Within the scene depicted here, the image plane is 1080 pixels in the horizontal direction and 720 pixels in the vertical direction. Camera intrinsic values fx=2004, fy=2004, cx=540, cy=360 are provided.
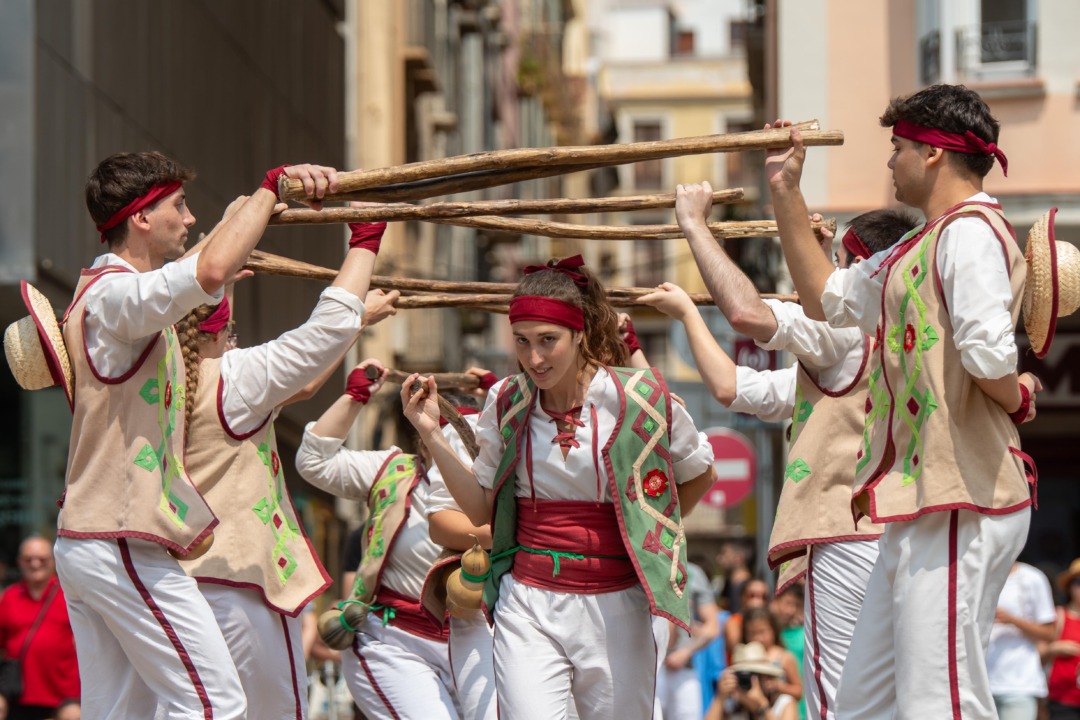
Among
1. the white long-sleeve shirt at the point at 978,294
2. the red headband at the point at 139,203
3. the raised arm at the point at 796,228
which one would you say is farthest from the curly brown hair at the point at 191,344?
the white long-sleeve shirt at the point at 978,294

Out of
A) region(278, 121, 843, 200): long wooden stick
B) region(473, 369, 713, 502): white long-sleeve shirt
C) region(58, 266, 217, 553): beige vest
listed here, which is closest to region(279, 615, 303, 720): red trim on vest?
region(58, 266, 217, 553): beige vest

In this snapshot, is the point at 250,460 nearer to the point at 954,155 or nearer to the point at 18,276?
the point at 954,155

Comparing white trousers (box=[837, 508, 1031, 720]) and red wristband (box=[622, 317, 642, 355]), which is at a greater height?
red wristband (box=[622, 317, 642, 355])

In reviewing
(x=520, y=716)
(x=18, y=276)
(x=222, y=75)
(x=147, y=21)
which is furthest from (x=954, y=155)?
(x=222, y=75)

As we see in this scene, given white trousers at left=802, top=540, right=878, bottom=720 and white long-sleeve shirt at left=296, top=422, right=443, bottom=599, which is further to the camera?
white long-sleeve shirt at left=296, top=422, right=443, bottom=599

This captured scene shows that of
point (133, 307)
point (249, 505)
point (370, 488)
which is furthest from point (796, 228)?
point (370, 488)

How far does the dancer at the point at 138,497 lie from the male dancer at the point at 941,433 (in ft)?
6.38

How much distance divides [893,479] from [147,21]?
48.8ft

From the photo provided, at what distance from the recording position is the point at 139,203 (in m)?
6.81

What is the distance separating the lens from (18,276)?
15.4 m

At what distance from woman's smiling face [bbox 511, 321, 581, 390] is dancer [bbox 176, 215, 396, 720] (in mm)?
680

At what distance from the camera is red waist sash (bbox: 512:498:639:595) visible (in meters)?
6.73

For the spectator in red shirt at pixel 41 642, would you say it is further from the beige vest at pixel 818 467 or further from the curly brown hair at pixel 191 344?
the beige vest at pixel 818 467

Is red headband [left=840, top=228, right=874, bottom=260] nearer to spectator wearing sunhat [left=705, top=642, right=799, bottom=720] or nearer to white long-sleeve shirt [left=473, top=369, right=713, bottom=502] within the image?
white long-sleeve shirt [left=473, top=369, right=713, bottom=502]
